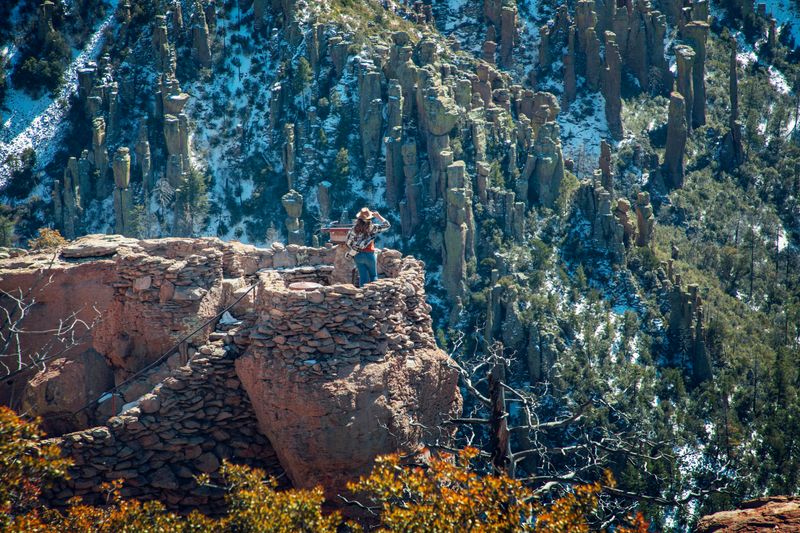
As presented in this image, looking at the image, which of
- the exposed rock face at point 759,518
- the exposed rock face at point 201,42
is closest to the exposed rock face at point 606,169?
the exposed rock face at point 201,42

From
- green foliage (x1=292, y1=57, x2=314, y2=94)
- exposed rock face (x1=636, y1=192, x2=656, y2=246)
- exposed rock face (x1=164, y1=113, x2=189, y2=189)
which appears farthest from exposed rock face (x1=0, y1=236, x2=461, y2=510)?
green foliage (x1=292, y1=57, x2=314, y2=94)

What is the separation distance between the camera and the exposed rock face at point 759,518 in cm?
1325

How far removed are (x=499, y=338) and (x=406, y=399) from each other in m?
40.6

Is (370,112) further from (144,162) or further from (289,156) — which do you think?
(144,162)

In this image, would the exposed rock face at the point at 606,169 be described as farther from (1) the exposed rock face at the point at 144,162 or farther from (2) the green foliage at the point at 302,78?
(1) the exposed rock face at the point at 144,162

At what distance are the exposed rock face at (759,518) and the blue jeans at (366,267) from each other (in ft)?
23.6

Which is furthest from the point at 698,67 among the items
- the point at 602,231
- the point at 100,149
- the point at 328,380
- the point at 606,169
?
the point at 328,380

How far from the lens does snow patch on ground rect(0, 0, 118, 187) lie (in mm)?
76562

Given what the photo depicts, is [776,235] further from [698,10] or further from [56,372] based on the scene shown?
[56,372]

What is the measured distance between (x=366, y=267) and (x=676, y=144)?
64809 millimetres

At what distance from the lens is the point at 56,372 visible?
815 inches

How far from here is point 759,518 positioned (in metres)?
13.5

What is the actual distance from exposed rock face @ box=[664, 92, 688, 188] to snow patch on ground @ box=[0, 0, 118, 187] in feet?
134

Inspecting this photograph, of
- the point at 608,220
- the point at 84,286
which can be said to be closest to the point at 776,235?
the point at 608,220
